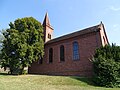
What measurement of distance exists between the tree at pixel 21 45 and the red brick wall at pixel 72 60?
11.0ft

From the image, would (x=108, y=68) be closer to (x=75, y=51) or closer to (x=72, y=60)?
(x=72, y=60)

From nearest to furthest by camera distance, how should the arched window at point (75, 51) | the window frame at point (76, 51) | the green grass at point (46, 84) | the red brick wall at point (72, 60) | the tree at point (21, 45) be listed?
the green grass at point (46, 84)
the red brick wall at point (72, 60)
the tree at point (21, 45)
the window frame at point (76, 51)
the arched window at point (75, 51)

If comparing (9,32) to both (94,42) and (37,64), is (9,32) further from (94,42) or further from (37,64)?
(94,42)

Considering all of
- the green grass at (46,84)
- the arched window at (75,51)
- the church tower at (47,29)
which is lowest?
the green grass at (46,84)

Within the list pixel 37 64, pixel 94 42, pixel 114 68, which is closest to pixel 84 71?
pixel 94 42

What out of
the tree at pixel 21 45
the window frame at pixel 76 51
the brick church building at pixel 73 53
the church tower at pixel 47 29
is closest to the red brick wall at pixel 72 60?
the brick church building at pixel 73 53

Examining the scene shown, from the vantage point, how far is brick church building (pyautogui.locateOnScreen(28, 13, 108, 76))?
997 inches

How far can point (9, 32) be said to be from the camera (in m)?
28.2

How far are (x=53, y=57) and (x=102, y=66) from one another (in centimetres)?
1335

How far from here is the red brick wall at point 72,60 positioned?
25.2m

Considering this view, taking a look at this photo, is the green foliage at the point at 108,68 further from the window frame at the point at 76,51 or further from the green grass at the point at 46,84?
the window frame at the point at 76,51

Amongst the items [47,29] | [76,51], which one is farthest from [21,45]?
[47,29]

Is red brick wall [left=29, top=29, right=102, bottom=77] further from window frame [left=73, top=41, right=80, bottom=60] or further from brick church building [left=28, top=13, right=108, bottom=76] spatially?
window frame [left=73, top=41, right=80, bottom=60]

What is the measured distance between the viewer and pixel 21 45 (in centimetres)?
2628
